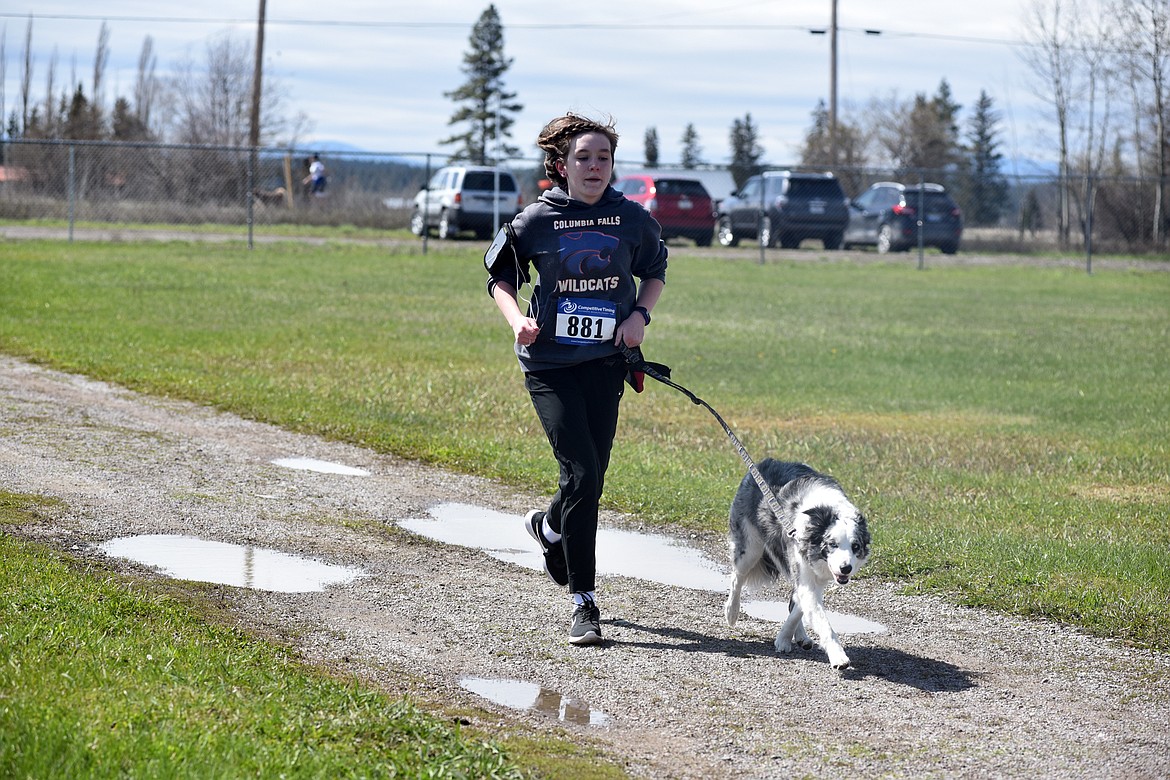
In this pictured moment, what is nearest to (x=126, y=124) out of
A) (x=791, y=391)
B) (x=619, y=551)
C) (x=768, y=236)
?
(x=768, y=236)

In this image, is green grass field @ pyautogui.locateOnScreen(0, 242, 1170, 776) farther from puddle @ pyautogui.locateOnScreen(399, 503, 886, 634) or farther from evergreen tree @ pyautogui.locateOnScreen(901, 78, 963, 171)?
evergreen tree @ pyautogui.locateOnScreen(901, 78, 963, 171)

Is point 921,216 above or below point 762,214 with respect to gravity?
above

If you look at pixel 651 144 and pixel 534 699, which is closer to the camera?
pixel 534 699

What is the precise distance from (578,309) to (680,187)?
30148 millimetres

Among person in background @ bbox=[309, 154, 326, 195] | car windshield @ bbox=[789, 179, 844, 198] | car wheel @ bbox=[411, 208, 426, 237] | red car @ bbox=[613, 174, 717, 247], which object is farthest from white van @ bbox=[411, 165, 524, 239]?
car windshield @ bbox=[789, 179, 844, 198]

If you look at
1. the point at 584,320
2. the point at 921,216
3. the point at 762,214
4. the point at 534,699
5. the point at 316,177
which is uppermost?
the point at 316,177

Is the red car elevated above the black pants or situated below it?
above

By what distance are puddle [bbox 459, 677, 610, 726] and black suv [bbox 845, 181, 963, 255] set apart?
30743mm

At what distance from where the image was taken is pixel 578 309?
5.56m

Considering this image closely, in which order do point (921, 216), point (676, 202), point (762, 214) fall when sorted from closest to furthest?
point (762, 214), point (921, 216), point (676, 202)

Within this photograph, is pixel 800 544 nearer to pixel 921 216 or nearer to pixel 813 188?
pixel 921 216

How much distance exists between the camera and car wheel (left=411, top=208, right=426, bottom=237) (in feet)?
122

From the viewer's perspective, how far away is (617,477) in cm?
895

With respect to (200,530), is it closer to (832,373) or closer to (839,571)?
(839,571)
